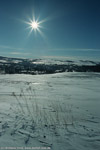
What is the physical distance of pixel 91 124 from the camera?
383cm

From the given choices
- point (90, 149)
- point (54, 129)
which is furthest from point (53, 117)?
point (90, 149)

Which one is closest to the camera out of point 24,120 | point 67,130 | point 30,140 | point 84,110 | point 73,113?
point 30,140

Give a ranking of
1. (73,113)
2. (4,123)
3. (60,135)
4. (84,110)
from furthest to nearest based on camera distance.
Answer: (84,110)
(73,113)
(4,123)
(60,135)

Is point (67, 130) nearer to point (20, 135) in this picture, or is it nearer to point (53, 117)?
point (53, 117)

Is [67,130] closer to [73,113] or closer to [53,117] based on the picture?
[53,117]

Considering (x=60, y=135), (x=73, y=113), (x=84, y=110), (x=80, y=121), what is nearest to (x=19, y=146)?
(x=60, y=135)

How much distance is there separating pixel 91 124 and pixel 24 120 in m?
2.28

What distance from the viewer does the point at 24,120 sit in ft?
12.8

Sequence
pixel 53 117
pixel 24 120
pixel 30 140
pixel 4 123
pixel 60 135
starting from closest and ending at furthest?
1. pixel 30 140
2. pixel 60 135
3. pixel 4 123
4. pixel 24 120
5. pixel 53 117

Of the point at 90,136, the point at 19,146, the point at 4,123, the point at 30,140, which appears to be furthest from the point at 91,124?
the point at 4,123

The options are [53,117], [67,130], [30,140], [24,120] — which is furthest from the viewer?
[53,117]

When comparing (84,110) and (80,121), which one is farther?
(84,110)

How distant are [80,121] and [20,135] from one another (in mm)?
2139

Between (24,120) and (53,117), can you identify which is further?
(53,117)
